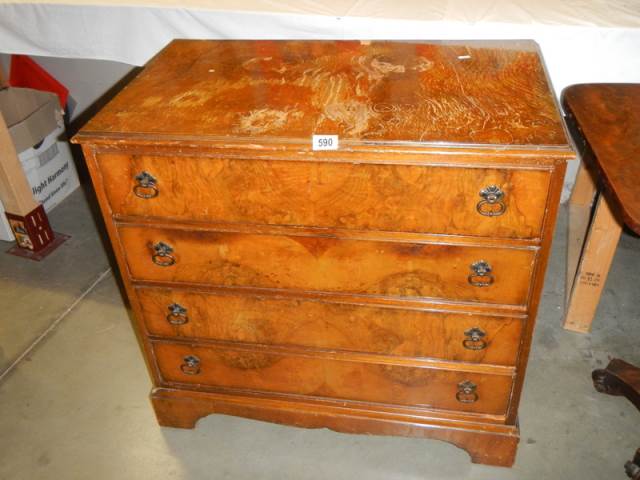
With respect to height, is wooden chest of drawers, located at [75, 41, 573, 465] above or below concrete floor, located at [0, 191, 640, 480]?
above

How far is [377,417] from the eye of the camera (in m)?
1.73

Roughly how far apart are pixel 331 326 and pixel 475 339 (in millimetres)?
385

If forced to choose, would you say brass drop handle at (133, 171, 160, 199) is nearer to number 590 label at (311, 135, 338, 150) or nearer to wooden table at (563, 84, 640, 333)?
number 590 label at (311, 135, 338, 150)

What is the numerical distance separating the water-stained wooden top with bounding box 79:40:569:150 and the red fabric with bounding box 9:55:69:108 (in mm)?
1622

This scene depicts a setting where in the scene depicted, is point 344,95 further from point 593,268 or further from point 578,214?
point 578,214

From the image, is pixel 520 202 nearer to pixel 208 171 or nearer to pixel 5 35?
pixel 208 171

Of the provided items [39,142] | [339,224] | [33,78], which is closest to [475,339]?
[339,224]

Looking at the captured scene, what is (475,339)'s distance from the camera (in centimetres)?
151

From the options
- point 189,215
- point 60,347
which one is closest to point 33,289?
point 60,347

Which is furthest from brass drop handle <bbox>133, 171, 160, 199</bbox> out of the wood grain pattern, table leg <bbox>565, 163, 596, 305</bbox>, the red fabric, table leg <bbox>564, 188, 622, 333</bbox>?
the red fabric

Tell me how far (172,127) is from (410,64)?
68 centimetres

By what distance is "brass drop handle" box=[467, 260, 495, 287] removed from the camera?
54.0 inches

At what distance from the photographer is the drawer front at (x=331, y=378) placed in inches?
63.8

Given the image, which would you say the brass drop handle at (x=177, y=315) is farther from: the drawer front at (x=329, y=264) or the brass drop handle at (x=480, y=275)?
the brass drop handle at (x=480, y=275)
